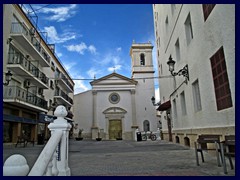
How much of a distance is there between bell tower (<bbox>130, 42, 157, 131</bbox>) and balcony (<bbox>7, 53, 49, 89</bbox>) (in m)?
16.0

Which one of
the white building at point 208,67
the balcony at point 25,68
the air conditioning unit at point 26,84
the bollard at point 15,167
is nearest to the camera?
the bollard at point 15,167

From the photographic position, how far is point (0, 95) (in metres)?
2.87

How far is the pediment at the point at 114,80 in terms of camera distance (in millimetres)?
32203

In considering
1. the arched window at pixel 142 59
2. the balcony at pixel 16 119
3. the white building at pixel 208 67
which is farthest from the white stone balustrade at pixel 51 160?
the arched window at pixel 142 59

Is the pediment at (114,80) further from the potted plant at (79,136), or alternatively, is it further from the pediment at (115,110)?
the potted plant at (79,136)

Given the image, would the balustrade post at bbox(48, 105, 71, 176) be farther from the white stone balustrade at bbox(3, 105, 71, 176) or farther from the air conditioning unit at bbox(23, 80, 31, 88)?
the air conditioning unit at bbox(23, 80, 31, 88)

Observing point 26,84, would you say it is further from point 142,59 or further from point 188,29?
point 142,59

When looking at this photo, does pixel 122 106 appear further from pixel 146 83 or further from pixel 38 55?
pixel 38 55

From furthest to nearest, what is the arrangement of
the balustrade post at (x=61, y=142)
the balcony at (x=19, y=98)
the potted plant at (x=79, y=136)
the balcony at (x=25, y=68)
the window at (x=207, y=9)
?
1. the potted plant at (x=79, y=136)
2. the balcony at (x=25, y=68)
3. the balcony at (x=19, y=98)
4. the window at (x=207, y=9)
5. the balustrade post at (x=61, y=142)

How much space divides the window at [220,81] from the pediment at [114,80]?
2598cm

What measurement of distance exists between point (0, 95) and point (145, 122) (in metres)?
28.9

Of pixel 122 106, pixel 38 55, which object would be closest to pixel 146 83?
pixel 122 106

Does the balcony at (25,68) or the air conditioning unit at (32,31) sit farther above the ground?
the air conditioning unit at (32,31)

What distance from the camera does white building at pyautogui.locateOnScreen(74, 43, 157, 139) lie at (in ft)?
100
